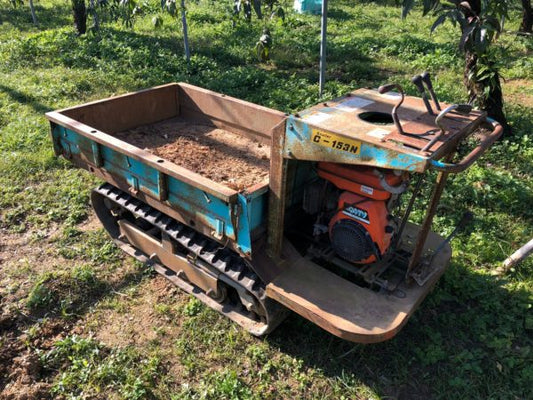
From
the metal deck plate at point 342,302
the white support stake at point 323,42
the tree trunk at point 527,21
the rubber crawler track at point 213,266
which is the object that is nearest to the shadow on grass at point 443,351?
the rubber crawler track at point 213,266

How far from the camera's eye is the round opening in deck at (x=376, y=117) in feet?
10.8

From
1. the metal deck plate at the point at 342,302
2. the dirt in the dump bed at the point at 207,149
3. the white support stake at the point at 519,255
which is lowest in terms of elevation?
the white support stake at the point at 519,255

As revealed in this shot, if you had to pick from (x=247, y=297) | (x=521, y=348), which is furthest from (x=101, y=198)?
(x=521, y=348)

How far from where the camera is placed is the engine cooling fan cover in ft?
11.2

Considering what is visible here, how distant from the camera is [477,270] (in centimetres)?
446

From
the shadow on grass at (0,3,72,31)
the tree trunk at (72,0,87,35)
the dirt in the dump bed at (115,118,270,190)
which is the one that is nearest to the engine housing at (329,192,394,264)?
the dirt in the dump bed at (115,118,270,190)

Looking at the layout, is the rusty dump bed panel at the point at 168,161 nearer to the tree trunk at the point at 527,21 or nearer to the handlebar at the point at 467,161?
the handlebar at the point at 467,161

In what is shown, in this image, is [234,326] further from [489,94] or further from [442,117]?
[489,94]

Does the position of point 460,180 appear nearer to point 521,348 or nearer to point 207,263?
point 521,348

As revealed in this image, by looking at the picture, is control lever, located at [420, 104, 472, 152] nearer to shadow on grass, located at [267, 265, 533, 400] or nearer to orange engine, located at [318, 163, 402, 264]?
orange engine, located at [318, 163, 402, 264]

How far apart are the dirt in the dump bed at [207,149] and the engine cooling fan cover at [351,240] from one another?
1043 mm

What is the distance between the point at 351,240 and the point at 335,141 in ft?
2.86

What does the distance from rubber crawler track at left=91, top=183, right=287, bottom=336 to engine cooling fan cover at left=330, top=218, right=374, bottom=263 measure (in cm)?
66

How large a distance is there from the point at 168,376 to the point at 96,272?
4.88 ft
